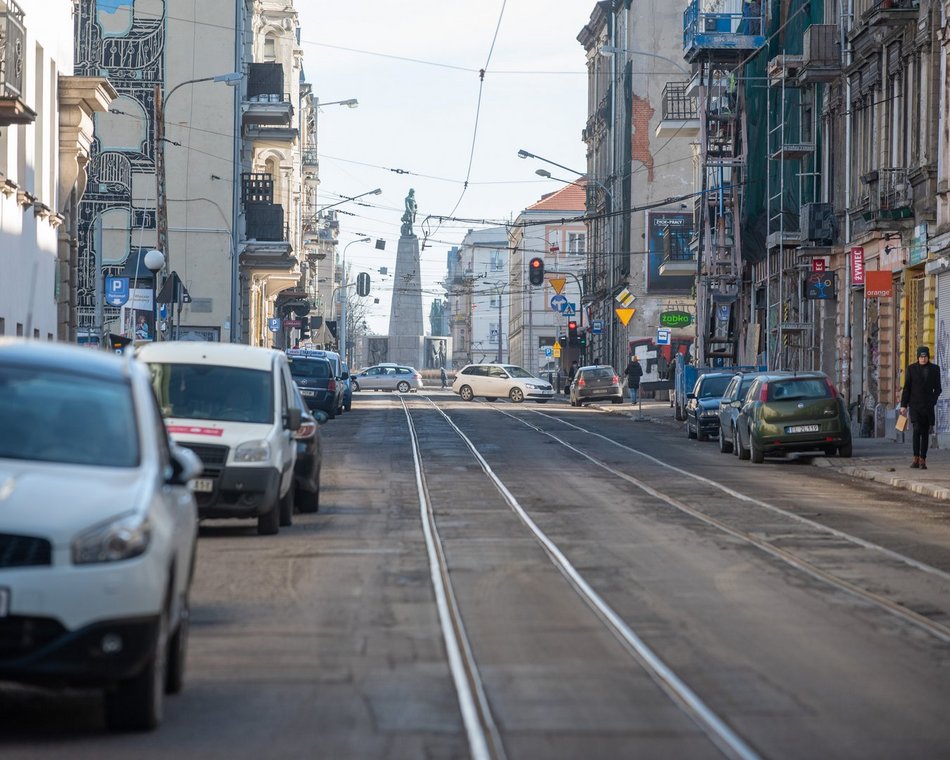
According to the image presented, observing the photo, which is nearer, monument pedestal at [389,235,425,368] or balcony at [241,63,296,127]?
balcony at [241,63,296,127]

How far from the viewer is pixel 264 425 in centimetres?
1580

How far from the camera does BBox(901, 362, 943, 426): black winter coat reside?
86.4ft

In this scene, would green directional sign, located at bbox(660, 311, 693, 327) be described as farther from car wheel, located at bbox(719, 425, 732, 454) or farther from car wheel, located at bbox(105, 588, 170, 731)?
car wheel, located at bbox(105, 588, 170, 731)

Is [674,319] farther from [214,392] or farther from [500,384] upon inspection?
[214,392]

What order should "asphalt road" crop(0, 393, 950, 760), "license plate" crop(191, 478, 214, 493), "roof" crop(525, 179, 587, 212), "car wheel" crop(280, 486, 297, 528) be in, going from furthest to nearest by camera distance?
"roof" crop(525, 179, 587, 212)
"car wheel" crop(280, 486, 297, 528)
"license plate" crop(191, 478, 214, 493)
"asphalt road" crop(0, 393, 950, 760)

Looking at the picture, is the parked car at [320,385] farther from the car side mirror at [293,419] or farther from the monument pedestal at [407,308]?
the monument pedestal at [407,308]

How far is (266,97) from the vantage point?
2574 inches

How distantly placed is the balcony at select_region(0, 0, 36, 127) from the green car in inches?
492

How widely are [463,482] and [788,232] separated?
2452 centimetres

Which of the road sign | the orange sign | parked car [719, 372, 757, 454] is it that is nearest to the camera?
parked car [719, 372, 757, 454]

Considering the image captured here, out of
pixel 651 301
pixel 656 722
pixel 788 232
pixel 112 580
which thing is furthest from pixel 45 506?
pixel 651 301

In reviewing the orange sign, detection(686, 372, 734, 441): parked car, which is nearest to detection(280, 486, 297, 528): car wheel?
the orange sign

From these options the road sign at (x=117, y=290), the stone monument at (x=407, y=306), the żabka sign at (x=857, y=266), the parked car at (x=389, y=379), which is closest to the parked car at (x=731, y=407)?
the żabka sign at (x=857, y=266)

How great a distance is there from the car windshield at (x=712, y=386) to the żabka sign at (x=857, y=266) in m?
3.55
